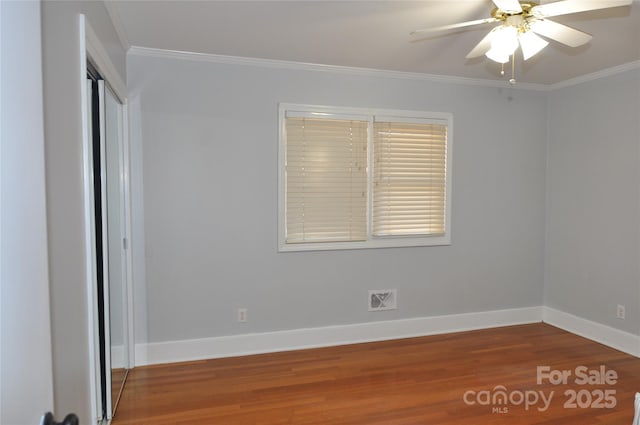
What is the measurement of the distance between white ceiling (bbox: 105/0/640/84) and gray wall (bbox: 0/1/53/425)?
1.60 meters

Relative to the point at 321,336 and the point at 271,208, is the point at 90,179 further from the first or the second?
the point at 321,336

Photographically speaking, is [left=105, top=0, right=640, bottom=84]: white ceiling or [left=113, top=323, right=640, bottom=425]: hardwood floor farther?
[left=113, top=323, right=640, bottom=425]: hardwood floor

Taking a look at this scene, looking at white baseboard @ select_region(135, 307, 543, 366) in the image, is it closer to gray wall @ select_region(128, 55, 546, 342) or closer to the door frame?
gray wall @ select_region(128, 55, 546, 342)

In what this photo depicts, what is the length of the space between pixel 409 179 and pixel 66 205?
2.97 m

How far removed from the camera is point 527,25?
2158 millimetres

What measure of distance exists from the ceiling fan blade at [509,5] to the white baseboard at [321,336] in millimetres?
2787

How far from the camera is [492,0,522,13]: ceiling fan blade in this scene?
1929mm

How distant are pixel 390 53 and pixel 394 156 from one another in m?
0.96

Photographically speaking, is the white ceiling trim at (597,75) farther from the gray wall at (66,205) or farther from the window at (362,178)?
the gray wall at (66,205)

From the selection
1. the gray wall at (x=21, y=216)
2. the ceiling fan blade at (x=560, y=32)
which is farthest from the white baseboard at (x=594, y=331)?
the gray wall at (x=21, y=216)

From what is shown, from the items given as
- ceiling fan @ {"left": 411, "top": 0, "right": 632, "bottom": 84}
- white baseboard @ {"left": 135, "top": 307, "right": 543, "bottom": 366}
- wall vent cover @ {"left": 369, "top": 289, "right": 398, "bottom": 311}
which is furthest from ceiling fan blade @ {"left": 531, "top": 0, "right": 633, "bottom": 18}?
white baseboard @ {"left": 135, "top": 307, "right": 543, "bottom": 366}

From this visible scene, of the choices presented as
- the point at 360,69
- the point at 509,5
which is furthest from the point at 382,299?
the point at 509,5

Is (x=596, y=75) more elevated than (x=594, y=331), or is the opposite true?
(x=596, y=75)

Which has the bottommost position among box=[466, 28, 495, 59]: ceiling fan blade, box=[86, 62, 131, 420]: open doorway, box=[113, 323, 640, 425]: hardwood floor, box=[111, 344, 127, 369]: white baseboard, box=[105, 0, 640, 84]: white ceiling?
box=[113, 323, 640, 425]: hardwood floor
